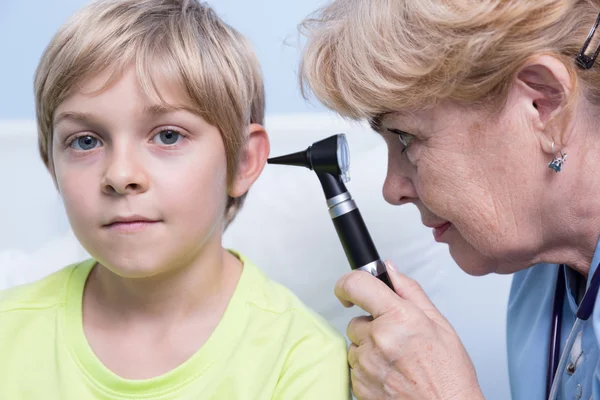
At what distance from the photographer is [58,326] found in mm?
1317

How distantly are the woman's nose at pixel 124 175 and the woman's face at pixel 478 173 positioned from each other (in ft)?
1.14

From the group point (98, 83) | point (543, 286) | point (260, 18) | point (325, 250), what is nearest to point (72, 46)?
point (98, 83)

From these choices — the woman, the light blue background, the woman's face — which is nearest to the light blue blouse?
the woman

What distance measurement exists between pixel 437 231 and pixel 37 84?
2.09ft

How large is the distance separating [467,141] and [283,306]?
37 centimetres

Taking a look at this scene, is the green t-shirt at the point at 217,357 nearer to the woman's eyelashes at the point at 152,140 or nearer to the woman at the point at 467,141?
the woman at the point at 467,141

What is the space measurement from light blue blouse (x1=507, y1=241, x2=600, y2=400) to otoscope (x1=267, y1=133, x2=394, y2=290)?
290 mm

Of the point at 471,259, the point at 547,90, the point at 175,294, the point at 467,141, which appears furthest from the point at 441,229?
the point at 175,294

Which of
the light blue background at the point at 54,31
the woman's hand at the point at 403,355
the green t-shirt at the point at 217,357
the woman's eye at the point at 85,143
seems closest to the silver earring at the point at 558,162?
the woman's hand at the point at 403,355

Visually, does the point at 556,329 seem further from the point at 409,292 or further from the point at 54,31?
the point at 54,31

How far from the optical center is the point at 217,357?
4.10 feet

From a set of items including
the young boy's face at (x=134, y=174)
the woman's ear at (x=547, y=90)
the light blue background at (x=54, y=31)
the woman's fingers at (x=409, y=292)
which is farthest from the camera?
the light blue background at (x=54, y=31)

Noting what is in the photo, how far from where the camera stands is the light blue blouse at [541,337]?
122 centimetres

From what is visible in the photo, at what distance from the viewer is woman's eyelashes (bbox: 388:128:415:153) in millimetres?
1220
